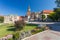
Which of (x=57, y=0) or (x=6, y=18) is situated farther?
(x=6, y=18)

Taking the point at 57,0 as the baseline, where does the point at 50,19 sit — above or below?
below

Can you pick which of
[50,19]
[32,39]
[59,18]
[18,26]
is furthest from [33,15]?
[32,39]

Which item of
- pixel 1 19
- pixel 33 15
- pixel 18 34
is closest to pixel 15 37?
pixel 18 34

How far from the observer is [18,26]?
76.6ft

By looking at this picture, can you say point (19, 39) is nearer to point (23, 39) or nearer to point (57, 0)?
point (23, 39)

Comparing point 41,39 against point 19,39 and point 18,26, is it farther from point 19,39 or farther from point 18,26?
point 18,26

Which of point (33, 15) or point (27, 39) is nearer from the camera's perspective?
point (27, 39)

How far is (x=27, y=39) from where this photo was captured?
48.7 feet

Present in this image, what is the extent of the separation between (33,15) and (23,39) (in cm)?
8642

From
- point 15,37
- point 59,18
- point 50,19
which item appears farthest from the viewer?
point 50,19

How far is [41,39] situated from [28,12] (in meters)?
91.5

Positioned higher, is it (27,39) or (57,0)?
(57,0)

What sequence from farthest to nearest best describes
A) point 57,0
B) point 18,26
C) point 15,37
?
point 57,0, point 18,26, point 15,37

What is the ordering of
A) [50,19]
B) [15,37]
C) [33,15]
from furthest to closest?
1. [33,15]
2. [50,19]
3. [15,37]
